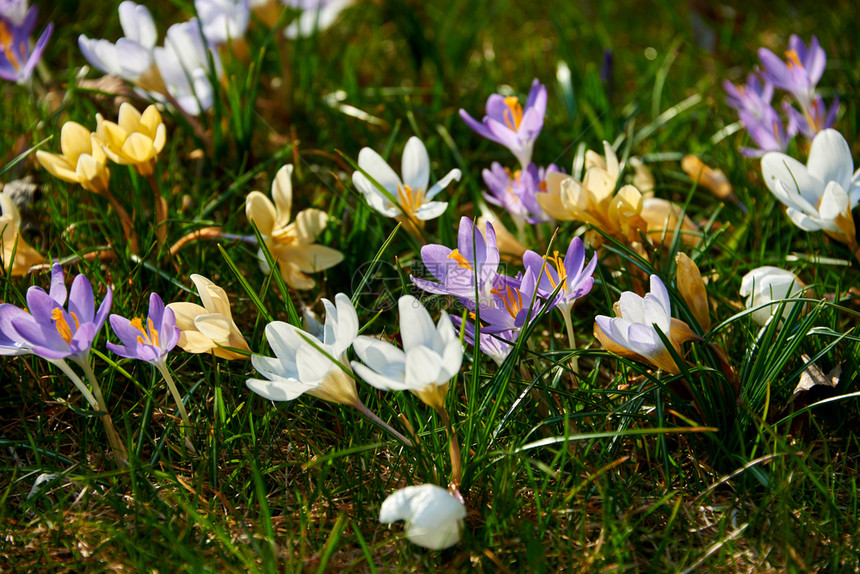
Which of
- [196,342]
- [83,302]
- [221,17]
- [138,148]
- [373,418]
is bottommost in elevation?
[373,418]

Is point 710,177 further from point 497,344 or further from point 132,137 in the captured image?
point 132,137

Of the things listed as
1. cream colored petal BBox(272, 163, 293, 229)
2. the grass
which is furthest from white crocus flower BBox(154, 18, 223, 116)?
cream colored petal BBox(272, 163, 293, 229)

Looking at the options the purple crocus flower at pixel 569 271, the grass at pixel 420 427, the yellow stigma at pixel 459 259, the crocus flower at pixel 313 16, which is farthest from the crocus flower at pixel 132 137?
the crocus flower at pixel 313 16

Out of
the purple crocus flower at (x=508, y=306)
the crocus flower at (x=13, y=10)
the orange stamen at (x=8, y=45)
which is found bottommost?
the purple crocus flower at (x=508, y=306)

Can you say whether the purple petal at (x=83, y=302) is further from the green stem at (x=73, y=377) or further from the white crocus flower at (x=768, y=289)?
the white crocus flower at (x=768, y=289)

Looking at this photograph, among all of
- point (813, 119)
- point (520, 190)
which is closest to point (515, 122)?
point (520, 190)

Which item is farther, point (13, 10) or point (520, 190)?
point (13, 10)
